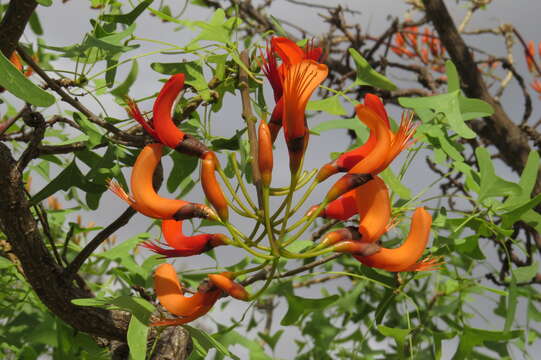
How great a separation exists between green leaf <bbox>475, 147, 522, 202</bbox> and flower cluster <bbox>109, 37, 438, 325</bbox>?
37 centimetres

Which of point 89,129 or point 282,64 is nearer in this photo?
point 282,64

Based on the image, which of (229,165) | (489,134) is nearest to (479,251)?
(229,165)

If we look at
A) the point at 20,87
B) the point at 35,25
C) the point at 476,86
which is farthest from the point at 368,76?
the point at 476,86

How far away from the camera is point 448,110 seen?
1148 millimetres

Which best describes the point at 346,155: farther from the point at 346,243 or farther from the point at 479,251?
the point at 479,251

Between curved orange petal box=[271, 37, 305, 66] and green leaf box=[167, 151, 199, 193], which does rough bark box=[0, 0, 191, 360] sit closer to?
green leaf box=[167, 151, 199, 193]

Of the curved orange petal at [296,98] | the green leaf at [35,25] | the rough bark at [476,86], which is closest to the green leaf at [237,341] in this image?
the curved orange petal at [296,98]

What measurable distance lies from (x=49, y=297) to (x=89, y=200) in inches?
7.7

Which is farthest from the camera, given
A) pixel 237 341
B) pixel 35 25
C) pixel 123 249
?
pixel 35 25

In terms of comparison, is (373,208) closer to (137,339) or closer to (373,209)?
(373,209)

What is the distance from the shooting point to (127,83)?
124cm

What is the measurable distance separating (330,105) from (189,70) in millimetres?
232

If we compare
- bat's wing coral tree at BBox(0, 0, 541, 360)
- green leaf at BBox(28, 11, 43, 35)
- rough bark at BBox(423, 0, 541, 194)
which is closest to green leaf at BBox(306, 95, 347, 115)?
bat's wing coral tree at BBox(0, 0, 541, 360)

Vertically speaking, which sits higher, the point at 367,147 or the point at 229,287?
the point at 367,147
